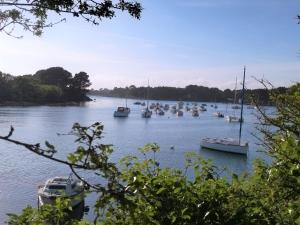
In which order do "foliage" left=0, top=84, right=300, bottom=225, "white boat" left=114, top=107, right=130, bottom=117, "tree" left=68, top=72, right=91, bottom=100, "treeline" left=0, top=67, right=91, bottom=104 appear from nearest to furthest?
"foliage" left=0, top=84, right=300, bottom=225, "white boat" left=114, top=107, right=130, bottom=117, "treeline" left=0, top=67, right=91, bottom=104, "tree" left=68, top=72, right=91, bottom=100

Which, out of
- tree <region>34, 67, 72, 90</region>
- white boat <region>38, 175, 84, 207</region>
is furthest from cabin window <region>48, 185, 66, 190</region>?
tree <region>34, 67, 72, 90</region>

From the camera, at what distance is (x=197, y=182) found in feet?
18.7

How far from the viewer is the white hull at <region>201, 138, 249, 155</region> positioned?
192ft

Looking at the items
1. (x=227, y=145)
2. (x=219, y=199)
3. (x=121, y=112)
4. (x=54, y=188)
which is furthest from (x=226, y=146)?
(x=121, y=112)

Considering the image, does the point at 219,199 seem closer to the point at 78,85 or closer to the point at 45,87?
the point at 45,87

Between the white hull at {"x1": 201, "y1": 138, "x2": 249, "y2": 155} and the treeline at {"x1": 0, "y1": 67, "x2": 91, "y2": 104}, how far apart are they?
77.2 meters

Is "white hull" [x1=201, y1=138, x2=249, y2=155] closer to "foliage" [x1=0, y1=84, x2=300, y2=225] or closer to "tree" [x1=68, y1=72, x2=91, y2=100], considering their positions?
"foliage" [x1=0, y1=84, x2=300, y2=225]

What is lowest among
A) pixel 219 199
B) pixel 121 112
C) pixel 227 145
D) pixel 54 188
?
pixel 227 145

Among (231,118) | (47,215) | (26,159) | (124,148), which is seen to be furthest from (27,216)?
(231,118)

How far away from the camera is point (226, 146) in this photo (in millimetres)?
60250

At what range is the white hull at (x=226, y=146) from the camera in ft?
192

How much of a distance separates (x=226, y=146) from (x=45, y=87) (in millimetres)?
105417

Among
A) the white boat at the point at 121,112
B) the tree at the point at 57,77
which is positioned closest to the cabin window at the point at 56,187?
the white boat at the point at 121,112

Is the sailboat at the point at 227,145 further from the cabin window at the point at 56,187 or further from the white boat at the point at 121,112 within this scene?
the white boat at the point at 121,112
